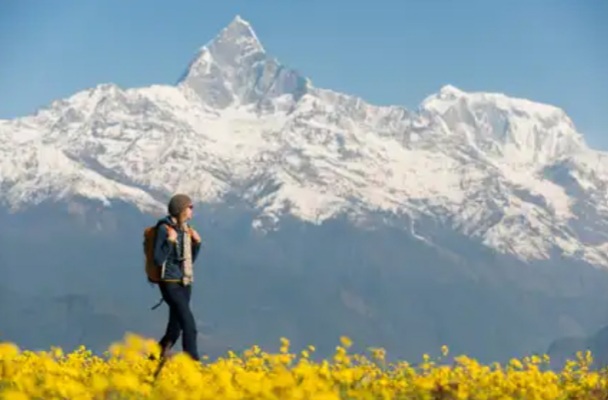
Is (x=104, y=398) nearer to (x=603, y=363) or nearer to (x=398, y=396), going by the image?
(x=398, y=396)

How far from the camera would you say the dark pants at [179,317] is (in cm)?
1373

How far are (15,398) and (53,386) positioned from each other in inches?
68.4

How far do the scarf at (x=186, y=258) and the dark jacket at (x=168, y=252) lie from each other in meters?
0.05

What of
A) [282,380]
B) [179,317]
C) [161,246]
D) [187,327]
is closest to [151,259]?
[161,246]

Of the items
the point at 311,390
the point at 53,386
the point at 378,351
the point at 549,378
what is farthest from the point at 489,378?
the point at 53,386

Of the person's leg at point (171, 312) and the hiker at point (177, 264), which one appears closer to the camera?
the hiker at point (177, 264)

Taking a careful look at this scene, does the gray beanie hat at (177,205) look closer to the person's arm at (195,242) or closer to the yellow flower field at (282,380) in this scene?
the person's arm at (195,242)

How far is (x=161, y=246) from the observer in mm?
13547

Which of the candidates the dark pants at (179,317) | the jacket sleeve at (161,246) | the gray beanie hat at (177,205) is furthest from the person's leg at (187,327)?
the gray beanie hat at (177,205)

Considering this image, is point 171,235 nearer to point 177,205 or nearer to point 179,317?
point 177,205

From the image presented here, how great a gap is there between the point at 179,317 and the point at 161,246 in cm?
101

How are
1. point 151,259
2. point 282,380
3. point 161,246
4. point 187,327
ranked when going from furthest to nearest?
point 187,327 < point 151,259 < point 161,246 < point 282,380

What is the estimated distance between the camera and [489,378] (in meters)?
11.2

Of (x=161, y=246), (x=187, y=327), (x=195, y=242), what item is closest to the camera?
(x=161, y=246)
